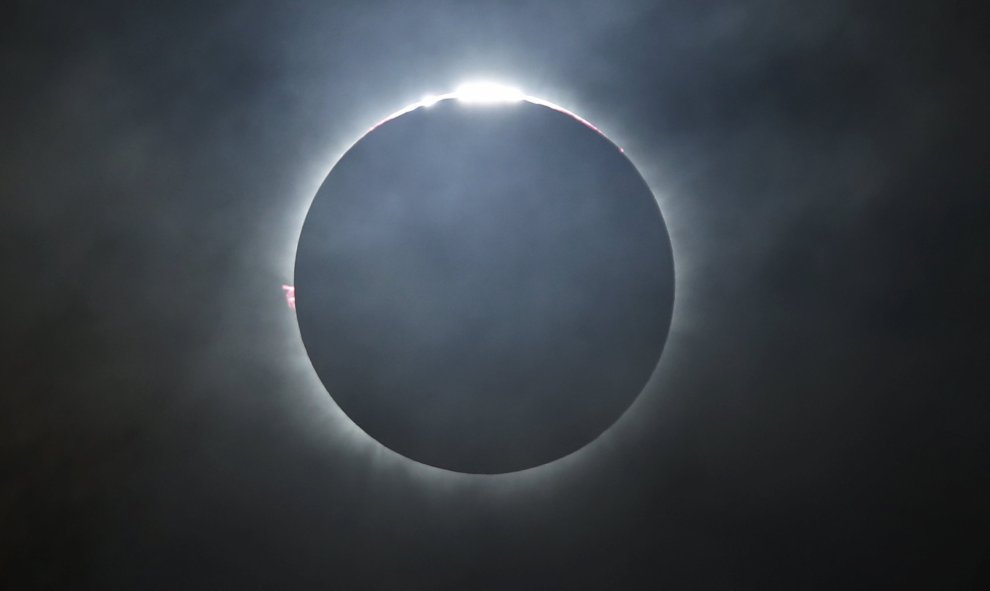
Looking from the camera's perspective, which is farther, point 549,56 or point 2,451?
point 2,451

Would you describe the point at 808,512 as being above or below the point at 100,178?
below

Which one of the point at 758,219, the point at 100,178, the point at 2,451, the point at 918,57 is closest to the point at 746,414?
the point at 758,219

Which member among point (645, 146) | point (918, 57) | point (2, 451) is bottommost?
point (2, 451)

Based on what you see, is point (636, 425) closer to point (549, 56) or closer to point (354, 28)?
point (549, 56)

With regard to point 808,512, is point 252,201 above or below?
above

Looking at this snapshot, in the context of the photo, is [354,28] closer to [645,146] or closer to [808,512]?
[645,146]

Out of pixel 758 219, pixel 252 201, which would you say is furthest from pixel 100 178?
pixel 758 219
